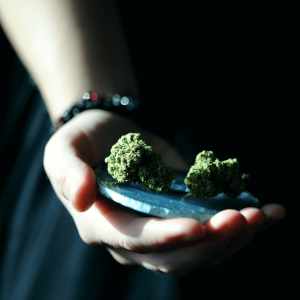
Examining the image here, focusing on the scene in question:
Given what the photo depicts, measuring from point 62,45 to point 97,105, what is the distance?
793 millimetres

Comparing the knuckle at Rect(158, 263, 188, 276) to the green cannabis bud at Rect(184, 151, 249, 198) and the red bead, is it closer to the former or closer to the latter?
the green cannabis bud at Rect(184, 151, 249, 198)

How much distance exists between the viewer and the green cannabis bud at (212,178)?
170 centimetres

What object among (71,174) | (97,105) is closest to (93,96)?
(97,105)

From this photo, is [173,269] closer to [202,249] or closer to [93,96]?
[202,249]

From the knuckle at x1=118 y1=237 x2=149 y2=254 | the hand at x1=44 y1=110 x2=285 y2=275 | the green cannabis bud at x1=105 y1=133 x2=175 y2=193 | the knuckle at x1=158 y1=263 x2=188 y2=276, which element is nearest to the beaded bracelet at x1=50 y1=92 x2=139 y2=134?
the hand at x1=44 y1=110 x2=285 y2=275

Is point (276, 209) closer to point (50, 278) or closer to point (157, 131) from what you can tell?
point (157, 131)

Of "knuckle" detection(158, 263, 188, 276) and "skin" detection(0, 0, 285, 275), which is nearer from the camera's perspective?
"skin" detection(0, 0, 285, 275)

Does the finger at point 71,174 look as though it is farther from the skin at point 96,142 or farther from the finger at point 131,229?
the finger at point 131,229

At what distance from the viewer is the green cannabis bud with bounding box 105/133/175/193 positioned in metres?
1.61

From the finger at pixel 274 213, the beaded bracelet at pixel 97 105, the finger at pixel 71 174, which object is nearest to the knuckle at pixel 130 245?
the finger at pixel 71 174

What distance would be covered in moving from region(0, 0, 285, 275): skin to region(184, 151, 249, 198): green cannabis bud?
12.3 inches

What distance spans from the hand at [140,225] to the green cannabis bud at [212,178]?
31 centimetres

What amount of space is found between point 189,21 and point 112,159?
2345 mm

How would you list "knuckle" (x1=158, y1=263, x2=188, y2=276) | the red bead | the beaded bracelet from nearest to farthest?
"knuckle" (x1=158, y1=263, x2=188, y2=276)
the beaded bracelet
the red bead
